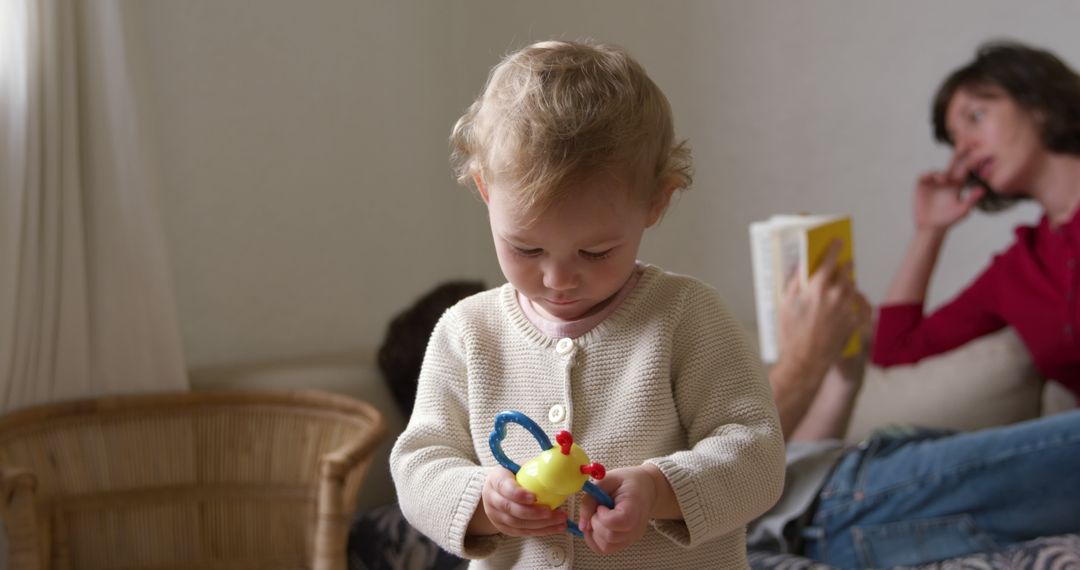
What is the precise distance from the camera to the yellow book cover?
5.29ft

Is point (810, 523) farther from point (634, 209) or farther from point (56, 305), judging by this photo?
point (56, 305)

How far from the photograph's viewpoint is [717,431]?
0.91 metres

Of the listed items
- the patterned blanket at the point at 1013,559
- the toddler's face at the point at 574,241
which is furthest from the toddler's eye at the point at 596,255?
the patterned blanket at the point at 1013,559

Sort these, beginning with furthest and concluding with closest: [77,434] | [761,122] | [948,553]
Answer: [761,122]
[77,434]
[948,553]

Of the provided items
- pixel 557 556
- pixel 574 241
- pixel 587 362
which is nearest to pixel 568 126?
pixel 574 241

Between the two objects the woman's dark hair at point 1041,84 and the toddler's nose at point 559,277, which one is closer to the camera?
the toddler's nose at point 559,277

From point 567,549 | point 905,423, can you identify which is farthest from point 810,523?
point 567,549

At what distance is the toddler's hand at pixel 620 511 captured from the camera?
80 cm

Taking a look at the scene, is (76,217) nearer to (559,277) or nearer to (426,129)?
(426,129)

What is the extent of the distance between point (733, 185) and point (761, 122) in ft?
0.52

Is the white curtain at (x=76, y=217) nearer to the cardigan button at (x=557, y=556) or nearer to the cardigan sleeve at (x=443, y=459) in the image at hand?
the cardigan sleeve at (x=443, y=459)

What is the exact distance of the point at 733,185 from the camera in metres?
2.46

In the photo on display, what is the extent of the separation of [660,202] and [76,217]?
121 centimetres

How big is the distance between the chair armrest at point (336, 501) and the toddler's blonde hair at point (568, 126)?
2.57 feet
